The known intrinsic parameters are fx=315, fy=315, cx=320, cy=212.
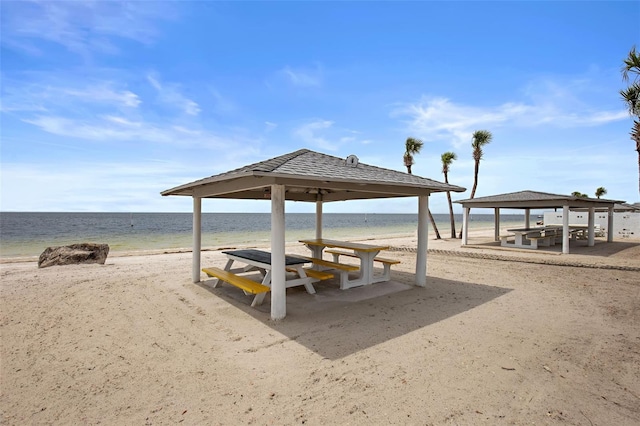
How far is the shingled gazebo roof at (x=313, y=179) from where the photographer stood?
436 cm

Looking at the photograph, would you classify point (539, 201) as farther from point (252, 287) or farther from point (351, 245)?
point (252, 287)

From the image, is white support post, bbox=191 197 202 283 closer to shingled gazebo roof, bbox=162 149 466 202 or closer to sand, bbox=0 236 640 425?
shingled gazebo roof, bbox=162 149 466 202

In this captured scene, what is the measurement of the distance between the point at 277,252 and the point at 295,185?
3.69 ft

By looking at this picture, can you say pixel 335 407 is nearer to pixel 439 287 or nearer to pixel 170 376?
pixel 170 376

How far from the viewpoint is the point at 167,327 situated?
14.7ft

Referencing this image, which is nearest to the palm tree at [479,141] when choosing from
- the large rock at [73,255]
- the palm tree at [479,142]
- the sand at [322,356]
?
the palm tree at [479,142]

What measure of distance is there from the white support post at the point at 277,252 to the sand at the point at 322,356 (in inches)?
11.2

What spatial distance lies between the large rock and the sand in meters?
2.45

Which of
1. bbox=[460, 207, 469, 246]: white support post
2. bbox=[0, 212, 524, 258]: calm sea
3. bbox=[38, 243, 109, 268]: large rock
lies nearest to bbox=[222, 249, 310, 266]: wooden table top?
→ bbox=[38, 243, 109, 268]: large rock

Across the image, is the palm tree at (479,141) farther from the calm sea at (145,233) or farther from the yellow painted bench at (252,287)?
the yellow painted bench at (252,287)

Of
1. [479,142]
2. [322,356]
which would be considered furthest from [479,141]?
[322,356]

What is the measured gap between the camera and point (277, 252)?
15.4 ft

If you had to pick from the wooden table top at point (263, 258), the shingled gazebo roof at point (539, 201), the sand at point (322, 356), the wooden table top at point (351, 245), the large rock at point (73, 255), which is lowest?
the sand at point (322, 356)

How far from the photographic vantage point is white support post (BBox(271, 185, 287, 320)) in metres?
4.68
